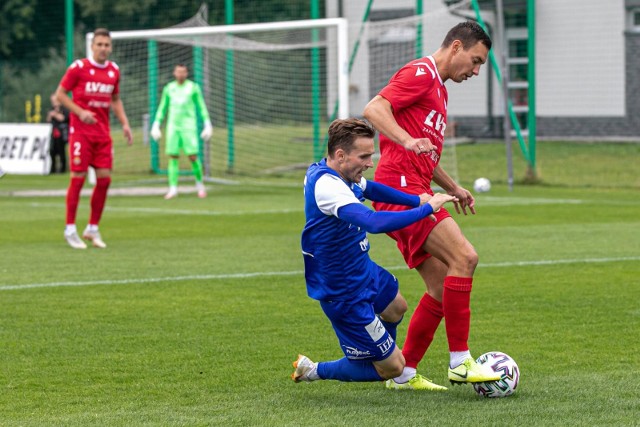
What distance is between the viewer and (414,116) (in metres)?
6.71

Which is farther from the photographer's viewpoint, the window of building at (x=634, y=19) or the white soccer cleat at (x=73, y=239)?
the window of building at (x=634, y=19)

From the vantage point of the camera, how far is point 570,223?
15.1 metres

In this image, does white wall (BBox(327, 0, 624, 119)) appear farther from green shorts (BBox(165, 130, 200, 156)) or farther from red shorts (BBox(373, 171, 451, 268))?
red shorts (BBox(373, 171, 451, 268))

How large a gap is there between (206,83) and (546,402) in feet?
65.2

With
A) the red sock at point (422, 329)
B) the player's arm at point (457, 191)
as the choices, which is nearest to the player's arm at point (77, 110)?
the player's arm at point (457, 191)

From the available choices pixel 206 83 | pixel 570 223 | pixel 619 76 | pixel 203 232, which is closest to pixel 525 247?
pixel 570 223

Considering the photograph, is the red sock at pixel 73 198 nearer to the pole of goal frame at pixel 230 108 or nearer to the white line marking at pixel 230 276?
the white line marking at pixel 230 276

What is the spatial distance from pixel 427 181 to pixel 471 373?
3.90 ft

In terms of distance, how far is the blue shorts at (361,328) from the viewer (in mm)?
5949

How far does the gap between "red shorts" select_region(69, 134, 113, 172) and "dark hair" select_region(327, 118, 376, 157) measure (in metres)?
7.43

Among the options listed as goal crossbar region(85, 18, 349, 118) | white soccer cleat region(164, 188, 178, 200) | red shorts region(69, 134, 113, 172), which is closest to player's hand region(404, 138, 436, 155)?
red shorts region(69, 134, 113, 172)

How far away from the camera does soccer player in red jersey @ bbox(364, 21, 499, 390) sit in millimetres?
6262

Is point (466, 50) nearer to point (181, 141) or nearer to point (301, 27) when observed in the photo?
point (181, 141)

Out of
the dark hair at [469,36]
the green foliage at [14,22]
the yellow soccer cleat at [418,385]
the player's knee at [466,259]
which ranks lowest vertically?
the yellow soccer cleat at [418,385]
